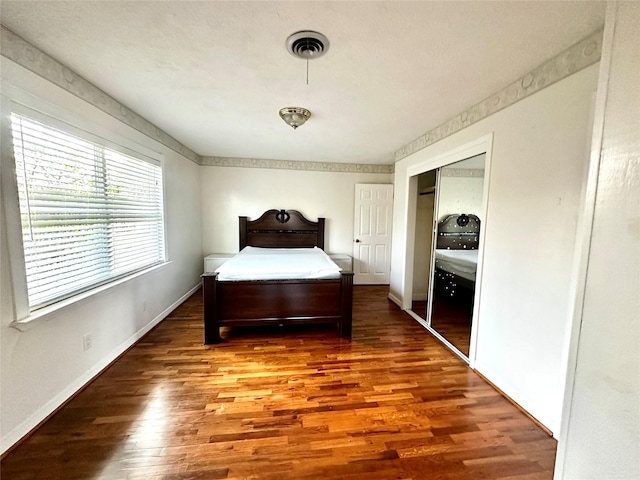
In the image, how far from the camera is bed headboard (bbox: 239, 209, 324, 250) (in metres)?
4.54

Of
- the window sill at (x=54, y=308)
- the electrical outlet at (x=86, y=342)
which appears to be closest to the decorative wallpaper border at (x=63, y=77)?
the window sill at (x=54, y=308)

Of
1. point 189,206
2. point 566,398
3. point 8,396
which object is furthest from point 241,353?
point 189,206

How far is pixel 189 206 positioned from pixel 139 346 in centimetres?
215

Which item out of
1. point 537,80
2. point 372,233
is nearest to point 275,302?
point 372,233

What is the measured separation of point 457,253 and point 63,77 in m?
3.60

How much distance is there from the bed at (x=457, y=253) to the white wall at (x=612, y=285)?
5.74ft

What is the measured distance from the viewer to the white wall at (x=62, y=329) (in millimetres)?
1389

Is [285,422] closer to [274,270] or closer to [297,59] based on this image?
[274,270]

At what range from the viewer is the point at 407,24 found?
4.19 feet

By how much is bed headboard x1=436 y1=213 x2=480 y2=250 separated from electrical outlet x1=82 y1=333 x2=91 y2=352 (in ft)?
10.9

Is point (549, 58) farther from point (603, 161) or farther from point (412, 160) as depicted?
point (412, 160)

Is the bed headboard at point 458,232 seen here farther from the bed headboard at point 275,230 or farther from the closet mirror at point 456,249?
the bed headboard at point 275,230

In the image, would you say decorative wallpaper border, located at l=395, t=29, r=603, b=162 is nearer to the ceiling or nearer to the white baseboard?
the ceiling

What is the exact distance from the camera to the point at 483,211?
6.97 ft
